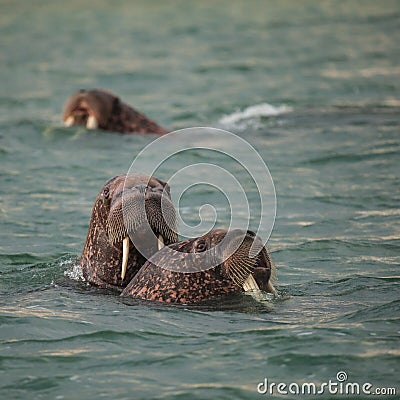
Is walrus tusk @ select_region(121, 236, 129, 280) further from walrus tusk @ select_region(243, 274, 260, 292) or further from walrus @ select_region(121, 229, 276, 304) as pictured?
walrus tusk @ select_region(243, 274, 260, 292)

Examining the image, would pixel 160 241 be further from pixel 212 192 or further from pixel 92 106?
pixel 92 106

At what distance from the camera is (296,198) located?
12617mm

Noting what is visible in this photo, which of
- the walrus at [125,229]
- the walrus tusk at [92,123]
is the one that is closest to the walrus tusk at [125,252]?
the walrus at [125,229]

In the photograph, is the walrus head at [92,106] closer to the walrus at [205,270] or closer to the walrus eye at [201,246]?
the walrus at [205,270]

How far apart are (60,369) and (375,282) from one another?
10.4 feet

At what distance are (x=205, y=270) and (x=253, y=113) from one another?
33.7 ft

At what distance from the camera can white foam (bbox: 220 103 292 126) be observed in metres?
17.1

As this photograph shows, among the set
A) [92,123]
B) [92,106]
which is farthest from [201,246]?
[92,123]

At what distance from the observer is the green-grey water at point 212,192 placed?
6.77 meters

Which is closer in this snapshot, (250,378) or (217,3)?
(250,378)

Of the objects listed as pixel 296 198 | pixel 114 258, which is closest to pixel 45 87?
pixel 296 198

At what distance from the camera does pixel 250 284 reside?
7559mm

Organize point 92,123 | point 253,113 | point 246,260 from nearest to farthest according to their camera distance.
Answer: point 246,260 < point 92,123 < point 253,113

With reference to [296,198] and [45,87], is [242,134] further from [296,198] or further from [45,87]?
[45,87]
